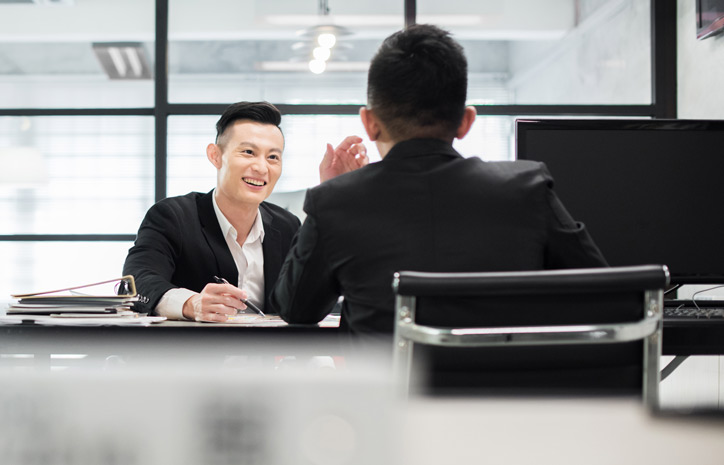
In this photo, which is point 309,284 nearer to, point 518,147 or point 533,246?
point 533,246

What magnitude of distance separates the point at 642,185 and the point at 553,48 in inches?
114

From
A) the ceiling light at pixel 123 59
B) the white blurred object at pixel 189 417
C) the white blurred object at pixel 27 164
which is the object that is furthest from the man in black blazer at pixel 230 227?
the white blurred object at pixel 27 164

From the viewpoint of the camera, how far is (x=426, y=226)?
921 millimetres

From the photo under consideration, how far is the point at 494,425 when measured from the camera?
16cm

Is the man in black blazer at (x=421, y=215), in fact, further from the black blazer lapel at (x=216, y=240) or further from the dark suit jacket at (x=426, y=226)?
the black blazer lapel at (x=216, y=240)

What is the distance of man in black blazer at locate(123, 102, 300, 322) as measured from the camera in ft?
5.70

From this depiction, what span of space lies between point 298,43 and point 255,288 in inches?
110

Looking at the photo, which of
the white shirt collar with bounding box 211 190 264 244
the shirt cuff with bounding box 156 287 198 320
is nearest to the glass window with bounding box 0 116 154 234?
the white shirt collar with bounding box 211 190 264 244

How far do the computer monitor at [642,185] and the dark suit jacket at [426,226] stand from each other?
705mm

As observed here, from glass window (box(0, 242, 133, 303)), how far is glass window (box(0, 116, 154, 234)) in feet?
0.31

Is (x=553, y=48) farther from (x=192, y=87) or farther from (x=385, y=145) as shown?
(x=385, y=145)

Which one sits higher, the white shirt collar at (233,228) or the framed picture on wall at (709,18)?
the framed picture on wall at (709,18)

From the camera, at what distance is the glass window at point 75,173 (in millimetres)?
4223

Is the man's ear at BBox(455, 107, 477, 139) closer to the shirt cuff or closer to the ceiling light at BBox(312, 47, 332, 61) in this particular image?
the shirt cuff
